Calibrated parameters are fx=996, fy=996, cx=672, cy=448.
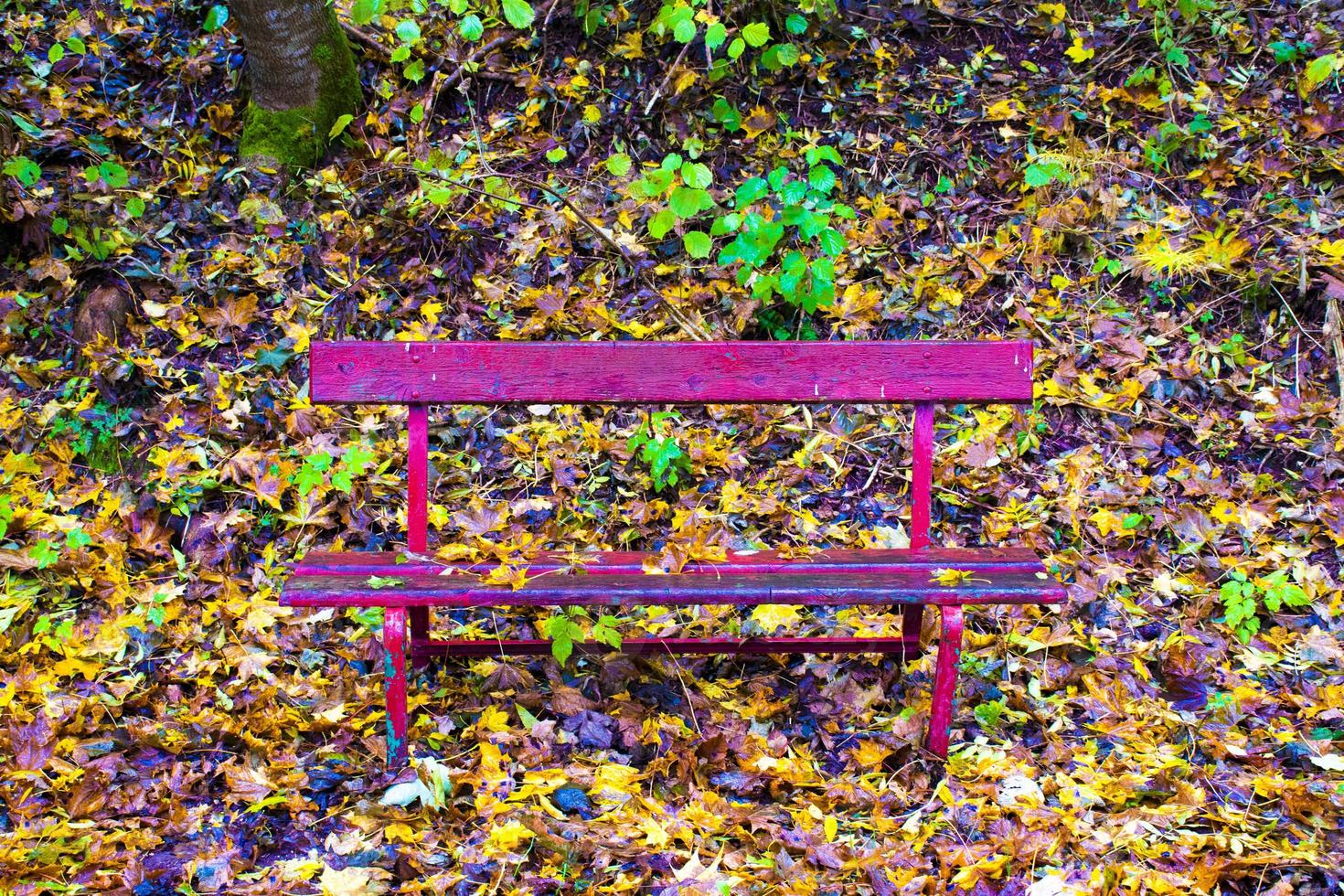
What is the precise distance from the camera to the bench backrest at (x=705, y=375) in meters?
2.76

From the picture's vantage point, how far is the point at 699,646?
299 cm

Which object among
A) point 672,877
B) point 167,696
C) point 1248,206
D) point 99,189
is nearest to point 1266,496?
point 1248,206

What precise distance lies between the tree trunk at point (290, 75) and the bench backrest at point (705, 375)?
94.0 inches

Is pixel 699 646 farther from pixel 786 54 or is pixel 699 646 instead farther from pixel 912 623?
pixel 786 54

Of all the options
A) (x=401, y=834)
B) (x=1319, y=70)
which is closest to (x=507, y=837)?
(x=401, y=834)

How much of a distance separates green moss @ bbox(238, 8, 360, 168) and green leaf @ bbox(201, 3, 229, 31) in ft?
2.07

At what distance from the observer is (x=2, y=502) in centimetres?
340

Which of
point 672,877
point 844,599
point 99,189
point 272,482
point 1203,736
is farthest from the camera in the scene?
point 99,189

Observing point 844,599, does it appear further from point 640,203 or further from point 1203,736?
point 640,203

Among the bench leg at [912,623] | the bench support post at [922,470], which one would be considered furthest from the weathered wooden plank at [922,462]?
the bench leg at [912,623]

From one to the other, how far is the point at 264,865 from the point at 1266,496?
138 inches

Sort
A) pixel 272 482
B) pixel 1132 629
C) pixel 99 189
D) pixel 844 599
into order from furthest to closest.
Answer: pixel 99 189, pixel 272 482, pixel 1132 629, pixel 844 599

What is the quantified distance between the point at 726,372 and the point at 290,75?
3.09 metres

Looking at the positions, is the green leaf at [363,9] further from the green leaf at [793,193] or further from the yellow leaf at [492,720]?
the yellow leaf at [492,720]
